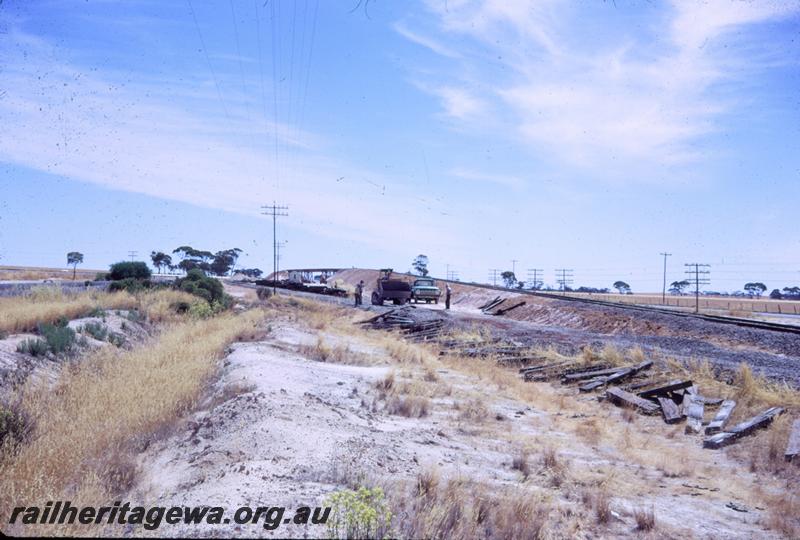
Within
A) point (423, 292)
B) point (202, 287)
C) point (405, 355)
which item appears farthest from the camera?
point (423, 292)

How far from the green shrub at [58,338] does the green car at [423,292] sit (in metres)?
34.4

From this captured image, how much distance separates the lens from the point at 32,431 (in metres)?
7.37

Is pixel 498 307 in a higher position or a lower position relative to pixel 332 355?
higher

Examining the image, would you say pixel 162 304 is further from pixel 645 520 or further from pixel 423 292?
pixel 423 292

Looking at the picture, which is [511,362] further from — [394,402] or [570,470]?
[570,470]

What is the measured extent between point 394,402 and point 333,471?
17.2ft

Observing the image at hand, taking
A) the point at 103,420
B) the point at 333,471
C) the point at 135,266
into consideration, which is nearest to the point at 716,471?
the point at 333,471

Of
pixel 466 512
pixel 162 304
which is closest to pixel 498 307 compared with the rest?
pixel 162 304

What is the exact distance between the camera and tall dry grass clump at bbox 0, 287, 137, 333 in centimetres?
1568

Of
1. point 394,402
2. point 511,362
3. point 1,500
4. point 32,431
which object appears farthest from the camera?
point 511,362

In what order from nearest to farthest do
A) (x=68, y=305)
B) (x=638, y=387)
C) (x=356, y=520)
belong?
(x=356, y=520), (x=638, y=387), (x=68, y=305)

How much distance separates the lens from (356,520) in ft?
14.9

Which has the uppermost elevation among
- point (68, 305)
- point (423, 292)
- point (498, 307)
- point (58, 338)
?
point (423, 292)

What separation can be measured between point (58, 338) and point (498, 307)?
115 ft
